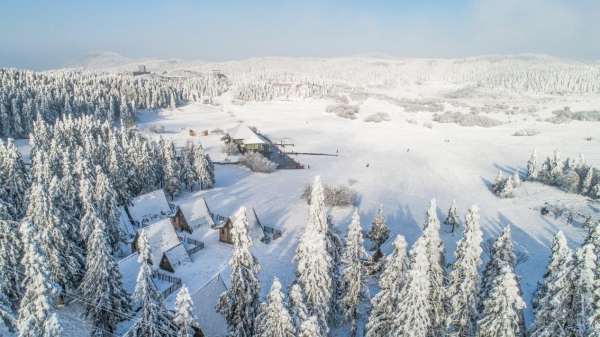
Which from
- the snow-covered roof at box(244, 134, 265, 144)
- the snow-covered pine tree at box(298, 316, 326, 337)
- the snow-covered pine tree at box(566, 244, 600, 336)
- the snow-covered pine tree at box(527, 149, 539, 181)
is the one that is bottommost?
the snow-covered pine tree at box(527, 149, 539, 181)

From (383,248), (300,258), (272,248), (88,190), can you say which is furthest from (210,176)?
(300,258)

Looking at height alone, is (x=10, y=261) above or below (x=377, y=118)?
below

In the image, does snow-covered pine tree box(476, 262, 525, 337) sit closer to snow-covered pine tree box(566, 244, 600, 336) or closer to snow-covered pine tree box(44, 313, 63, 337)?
snow-covered pine tree box(566, 244, 600, 336)

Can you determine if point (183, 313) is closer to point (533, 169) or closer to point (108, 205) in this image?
point (108, 205)

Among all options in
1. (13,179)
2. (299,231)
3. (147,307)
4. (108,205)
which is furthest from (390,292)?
(13,179)

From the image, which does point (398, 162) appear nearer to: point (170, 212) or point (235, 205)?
point (235, 205)

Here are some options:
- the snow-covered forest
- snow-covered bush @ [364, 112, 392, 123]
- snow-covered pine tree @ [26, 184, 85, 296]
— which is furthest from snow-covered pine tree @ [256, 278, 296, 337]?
snow-covered bush @ [364, 112, 392, 123]

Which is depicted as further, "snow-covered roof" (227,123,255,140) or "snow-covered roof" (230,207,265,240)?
"snow-covered roof" (227,123,255,140)
